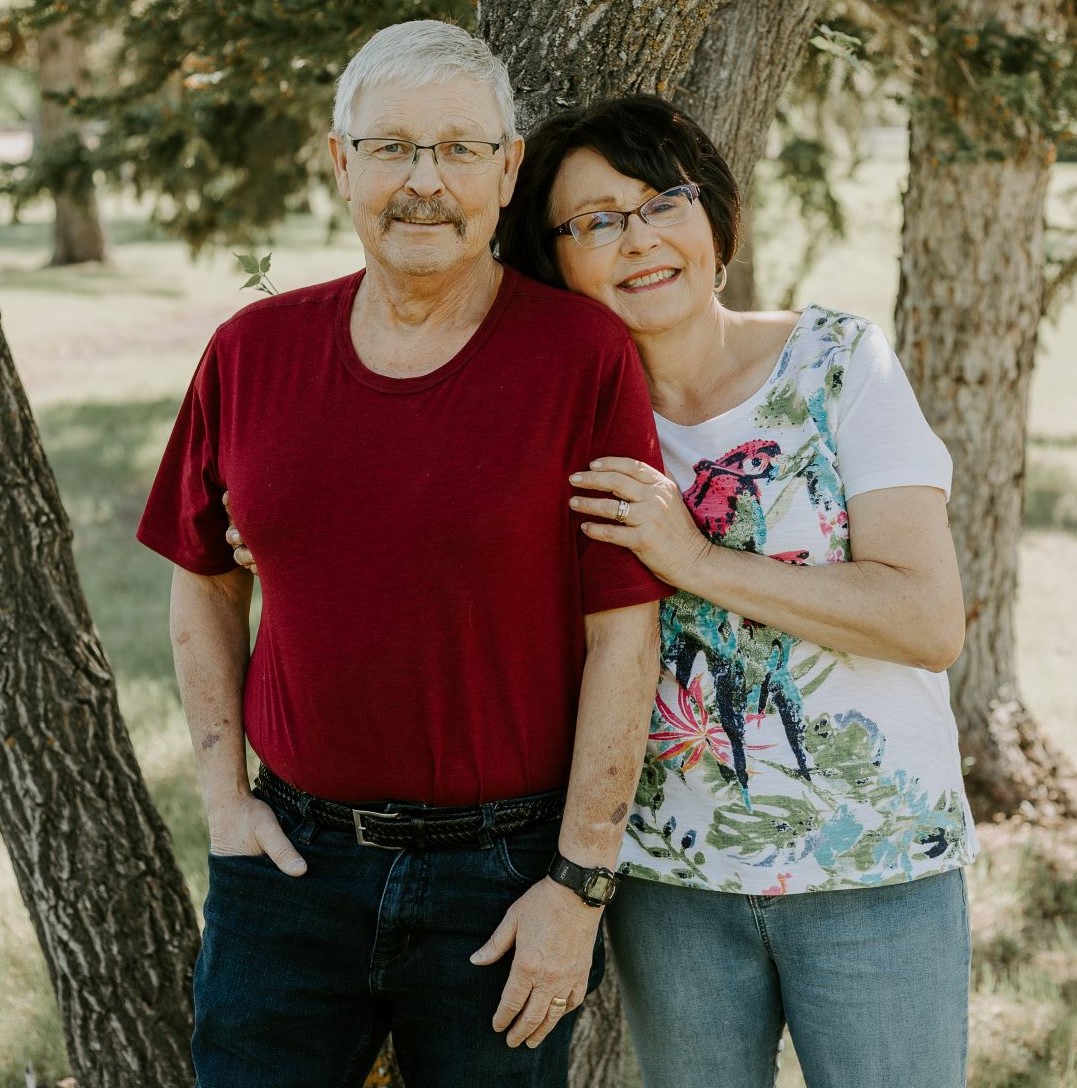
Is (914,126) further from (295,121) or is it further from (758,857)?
(758,857)

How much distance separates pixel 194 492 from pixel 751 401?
3.30 feet

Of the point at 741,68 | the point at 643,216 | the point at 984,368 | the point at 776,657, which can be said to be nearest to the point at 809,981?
the point at 776,657

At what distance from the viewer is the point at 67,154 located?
21.8ft

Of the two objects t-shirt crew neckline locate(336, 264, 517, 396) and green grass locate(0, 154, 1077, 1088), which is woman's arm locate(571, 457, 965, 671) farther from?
green grass locate(0, 154, 1077, 1088)

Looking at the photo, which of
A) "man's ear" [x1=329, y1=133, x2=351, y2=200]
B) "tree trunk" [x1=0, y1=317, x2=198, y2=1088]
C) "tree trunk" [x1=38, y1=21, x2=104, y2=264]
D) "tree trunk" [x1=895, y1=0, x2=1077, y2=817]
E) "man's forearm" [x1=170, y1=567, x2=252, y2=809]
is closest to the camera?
"man's ear" [x1=329, y1=133, x2=351, y2=200]

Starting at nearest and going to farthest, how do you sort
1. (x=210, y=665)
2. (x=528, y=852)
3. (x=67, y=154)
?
(x=528, y=852) → (x=210, y=665) → (x=67, y=154)

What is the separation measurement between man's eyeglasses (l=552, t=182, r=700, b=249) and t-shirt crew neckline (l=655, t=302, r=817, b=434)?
0.28 meters

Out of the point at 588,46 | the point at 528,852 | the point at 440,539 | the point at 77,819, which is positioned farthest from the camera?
the point at 77,819

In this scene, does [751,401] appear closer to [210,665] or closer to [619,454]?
[619,454]

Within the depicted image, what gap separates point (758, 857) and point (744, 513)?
578 millimetres

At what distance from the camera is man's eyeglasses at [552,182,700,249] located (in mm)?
2176

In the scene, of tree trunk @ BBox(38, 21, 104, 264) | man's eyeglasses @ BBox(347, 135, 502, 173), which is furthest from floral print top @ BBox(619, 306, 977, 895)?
tree trunk @ BBox(38, 21, 104, 264)

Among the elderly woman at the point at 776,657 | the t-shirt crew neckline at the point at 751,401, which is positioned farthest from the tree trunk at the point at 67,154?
the t-shirt crew neckline at the point at 751,401

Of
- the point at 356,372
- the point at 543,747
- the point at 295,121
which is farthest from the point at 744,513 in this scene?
the point at 295,121
